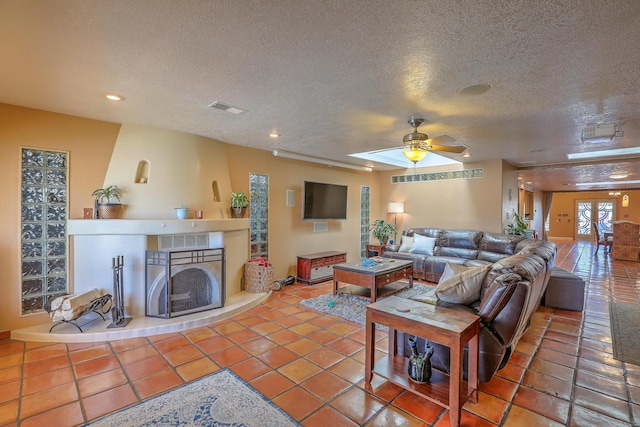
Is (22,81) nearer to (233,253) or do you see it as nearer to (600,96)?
(233,253)

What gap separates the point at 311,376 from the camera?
2.54m

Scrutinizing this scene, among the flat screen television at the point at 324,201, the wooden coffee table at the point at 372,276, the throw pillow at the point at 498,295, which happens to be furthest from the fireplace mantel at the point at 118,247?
the throw pillow at the point at 498,295

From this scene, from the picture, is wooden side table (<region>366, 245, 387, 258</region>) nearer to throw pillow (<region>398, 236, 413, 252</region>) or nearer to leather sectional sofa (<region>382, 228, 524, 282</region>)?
leather sectional sofa (<region>382, 228, 524, 282</region>)

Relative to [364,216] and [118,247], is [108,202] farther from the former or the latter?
[364,216]

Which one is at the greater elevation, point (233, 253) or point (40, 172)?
point (40, 172)

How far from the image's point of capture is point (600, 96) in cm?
269

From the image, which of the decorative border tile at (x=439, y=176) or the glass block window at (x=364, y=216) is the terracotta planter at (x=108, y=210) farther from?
the decorative border tile at (x=439, y=176)

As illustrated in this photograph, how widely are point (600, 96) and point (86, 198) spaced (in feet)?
17.9

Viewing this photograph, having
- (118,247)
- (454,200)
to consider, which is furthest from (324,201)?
(118,247)

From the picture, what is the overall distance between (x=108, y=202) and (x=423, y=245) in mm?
5437

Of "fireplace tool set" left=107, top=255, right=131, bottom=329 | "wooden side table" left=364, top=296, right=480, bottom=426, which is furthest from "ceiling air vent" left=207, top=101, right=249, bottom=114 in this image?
"wooden side table" left=364, top=296, right=480, bottom=426

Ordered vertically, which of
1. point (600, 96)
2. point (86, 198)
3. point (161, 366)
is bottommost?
point (161, 366)

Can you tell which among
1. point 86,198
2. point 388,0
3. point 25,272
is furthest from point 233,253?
point 388,0

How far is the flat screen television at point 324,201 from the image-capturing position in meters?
5.89
